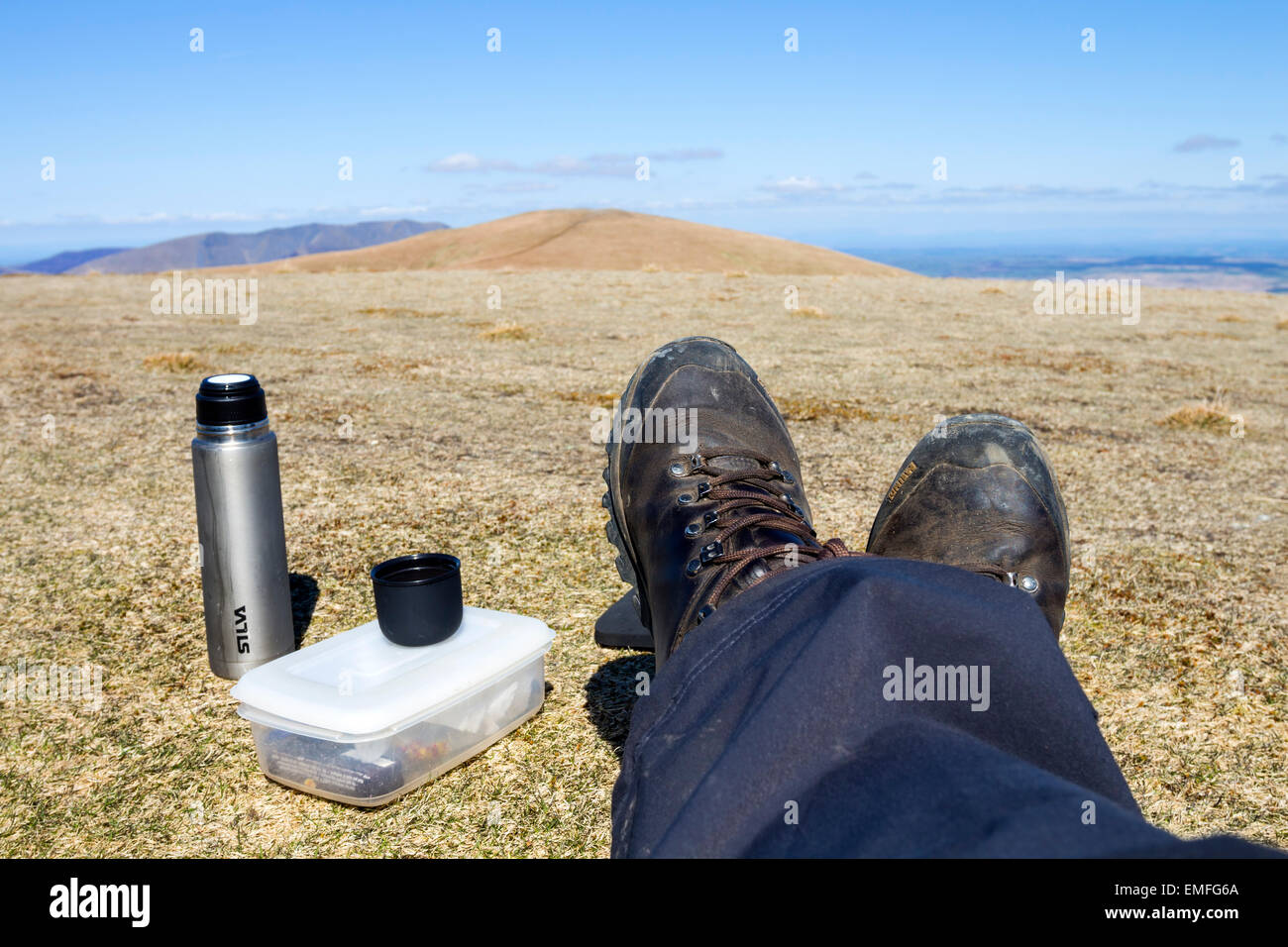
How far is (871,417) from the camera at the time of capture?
18.7ft

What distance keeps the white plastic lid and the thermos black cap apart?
2.14 ft

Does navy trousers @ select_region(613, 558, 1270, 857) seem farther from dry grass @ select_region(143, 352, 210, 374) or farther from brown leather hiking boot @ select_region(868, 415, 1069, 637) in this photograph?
dry grass @ select_region(143, 352, 210, 374)

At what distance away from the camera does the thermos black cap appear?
2301 mm

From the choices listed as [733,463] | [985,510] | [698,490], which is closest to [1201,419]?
[985,510]

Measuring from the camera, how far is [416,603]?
206 cm

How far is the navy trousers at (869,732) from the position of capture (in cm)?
103

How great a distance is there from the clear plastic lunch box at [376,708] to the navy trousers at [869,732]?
2.35 ft

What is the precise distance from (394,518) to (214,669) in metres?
1.26

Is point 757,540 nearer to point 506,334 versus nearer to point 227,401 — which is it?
point 227,401

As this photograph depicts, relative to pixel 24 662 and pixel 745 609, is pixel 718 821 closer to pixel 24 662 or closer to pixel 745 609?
pixel 745 609

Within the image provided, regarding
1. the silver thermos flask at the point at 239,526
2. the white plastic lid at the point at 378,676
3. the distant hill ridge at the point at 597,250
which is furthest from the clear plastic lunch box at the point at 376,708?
the distant hill ridge at the point at 597,250

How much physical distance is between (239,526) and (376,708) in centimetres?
82

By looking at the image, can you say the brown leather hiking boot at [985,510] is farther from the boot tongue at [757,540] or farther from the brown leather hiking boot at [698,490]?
the boot tongue at [757,540]
